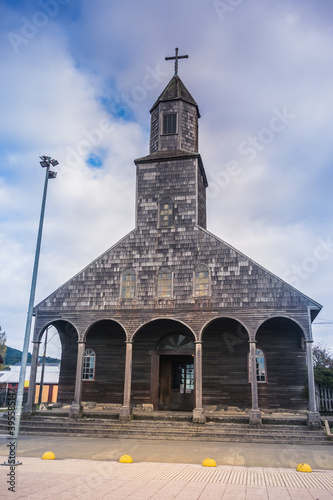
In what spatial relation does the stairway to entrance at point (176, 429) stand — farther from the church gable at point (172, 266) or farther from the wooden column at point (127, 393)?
the church gable at point (172, 266)

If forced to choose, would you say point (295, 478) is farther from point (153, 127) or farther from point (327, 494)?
point (153, 127)

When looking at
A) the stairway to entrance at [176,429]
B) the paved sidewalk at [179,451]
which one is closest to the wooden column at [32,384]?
the stairway to entrance at [176,429]

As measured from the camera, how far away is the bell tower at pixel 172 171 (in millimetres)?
19828

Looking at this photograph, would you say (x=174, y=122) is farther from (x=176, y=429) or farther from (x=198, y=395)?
(x=176, y=429)

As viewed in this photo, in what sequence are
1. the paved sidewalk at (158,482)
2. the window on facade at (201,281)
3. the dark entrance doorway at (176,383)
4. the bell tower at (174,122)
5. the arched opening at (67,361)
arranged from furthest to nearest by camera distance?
the bell tower at (174,122) → the arched opening at (67,361) → the dark entrance doorway at (176,383) → the window on facade at (201,281) → the paved sidewalk at (158,482)

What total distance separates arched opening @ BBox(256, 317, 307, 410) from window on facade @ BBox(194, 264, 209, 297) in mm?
3385

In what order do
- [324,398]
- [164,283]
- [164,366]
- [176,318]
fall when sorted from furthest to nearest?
[324,398] → [164,366] → [164,283] → [176,318]

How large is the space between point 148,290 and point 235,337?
4644 millimetres

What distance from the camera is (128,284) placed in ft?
61.5

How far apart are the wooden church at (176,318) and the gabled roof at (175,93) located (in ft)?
12.4

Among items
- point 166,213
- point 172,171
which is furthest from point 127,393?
point 172,171

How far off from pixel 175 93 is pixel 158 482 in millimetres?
20174

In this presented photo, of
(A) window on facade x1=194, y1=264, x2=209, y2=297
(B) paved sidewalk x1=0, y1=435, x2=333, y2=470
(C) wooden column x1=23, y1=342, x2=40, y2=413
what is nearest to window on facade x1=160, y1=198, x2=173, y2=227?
(A) window on facade x1=194, y1=264, x2=209, y2=297

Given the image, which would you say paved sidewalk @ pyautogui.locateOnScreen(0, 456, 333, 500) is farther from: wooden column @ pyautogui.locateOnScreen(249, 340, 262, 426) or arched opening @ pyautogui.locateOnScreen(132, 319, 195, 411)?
arched opening @ pyautogui.locateOnScreen(132, 319, 195, 411)
